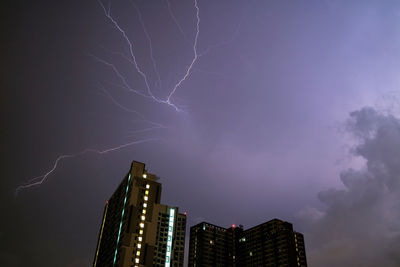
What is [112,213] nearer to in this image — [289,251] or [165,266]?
[165,266]

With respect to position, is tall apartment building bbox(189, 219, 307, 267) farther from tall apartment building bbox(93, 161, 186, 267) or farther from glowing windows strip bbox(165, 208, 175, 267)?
glowing windows strip bbox(165, 208, 175, 267)

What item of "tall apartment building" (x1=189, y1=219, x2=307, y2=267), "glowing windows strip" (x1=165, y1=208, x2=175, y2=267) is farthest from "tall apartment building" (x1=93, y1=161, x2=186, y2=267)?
"tall apartment building" (x1=189, y1=219, x2=307, y2=267)

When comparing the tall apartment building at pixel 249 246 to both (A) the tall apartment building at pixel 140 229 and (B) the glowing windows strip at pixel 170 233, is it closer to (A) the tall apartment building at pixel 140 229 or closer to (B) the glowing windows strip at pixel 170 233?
(A) the tall apartment building at pixel 140 229

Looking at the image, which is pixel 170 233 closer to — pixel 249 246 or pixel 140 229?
pixel 140 229

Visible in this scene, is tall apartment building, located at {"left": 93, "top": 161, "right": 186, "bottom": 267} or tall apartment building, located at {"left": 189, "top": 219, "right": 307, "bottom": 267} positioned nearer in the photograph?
tall apartment building, located at {"left": 93, "top": 161, "right": 186, "bottom": 267}

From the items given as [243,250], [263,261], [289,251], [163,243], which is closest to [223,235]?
[243,250]

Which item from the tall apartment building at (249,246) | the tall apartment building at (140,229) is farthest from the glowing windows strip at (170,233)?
the tall apartment building at (249,246)
